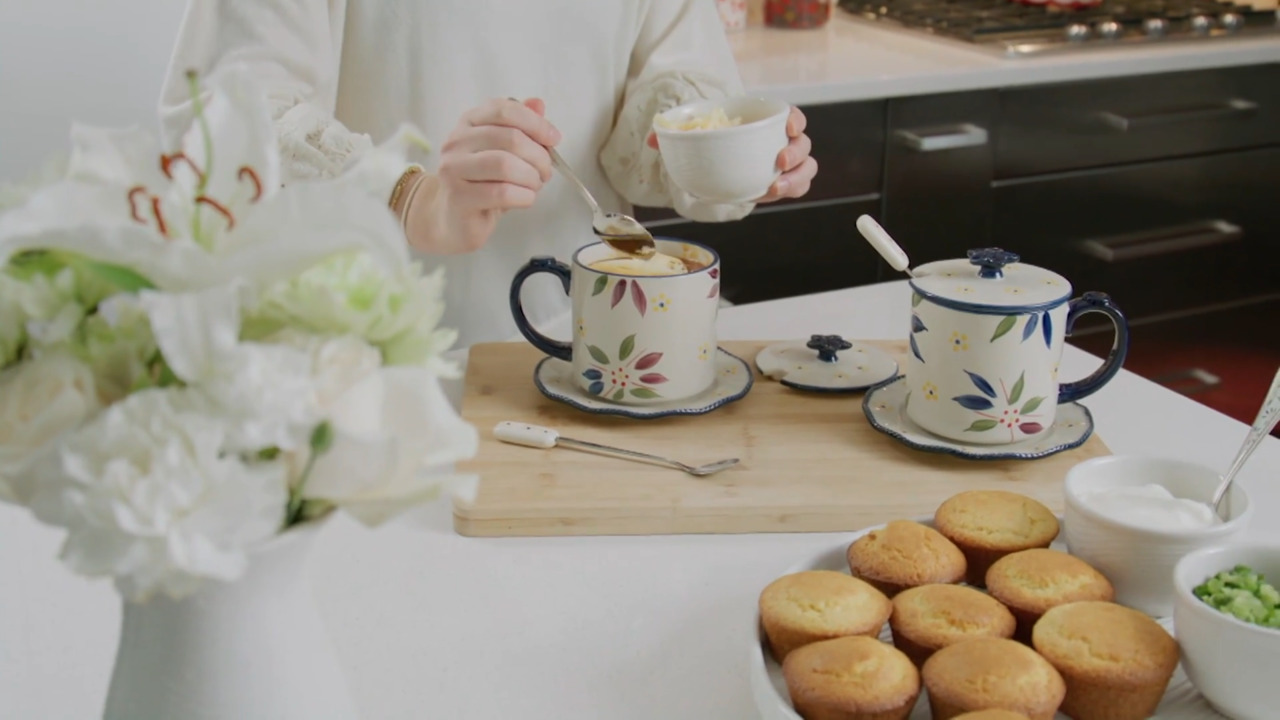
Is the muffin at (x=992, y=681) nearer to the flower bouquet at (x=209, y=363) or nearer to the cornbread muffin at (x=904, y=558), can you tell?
the cornbread muffin at (x=904, y=558)

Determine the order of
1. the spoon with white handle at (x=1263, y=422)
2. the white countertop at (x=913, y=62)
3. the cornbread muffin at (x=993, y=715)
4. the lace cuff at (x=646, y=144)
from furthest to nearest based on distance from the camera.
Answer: the white countertop at (x=913, y=62) < the lace cuff at (x=646, y=144) < the spoon with white handle at (x=1263, y=422) < the cornbread muffin at (x=993, y=715)

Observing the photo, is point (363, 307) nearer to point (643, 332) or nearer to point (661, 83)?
point (643, 332)

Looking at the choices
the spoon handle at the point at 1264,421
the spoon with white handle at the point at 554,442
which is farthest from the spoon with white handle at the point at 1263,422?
the spoon with white handle at the point at 554,442

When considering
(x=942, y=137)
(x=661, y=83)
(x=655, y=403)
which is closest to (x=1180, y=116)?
(x=942, y=137)

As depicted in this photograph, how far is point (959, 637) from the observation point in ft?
2.53

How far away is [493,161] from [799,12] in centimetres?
157

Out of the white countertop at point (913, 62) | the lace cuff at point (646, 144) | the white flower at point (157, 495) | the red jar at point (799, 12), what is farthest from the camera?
the red jar at point (799, 12)

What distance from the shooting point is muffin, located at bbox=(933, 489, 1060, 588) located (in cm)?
88

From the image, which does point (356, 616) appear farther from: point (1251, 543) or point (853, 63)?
point (853, 63)

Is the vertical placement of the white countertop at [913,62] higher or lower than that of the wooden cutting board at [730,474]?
higher

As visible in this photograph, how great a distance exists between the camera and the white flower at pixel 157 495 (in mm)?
501

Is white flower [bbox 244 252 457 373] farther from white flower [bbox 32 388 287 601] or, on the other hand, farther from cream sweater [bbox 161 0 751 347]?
cream sweater [bbox 161 0 751 347]

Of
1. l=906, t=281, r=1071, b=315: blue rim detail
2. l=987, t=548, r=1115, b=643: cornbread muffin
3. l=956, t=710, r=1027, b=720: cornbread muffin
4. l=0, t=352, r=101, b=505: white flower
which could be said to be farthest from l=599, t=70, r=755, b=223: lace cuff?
l=0, t=352, r=101, b=505: white flower

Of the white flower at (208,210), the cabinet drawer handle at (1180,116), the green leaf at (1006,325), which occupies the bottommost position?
the cabinet drawer handle at (1180,116)
